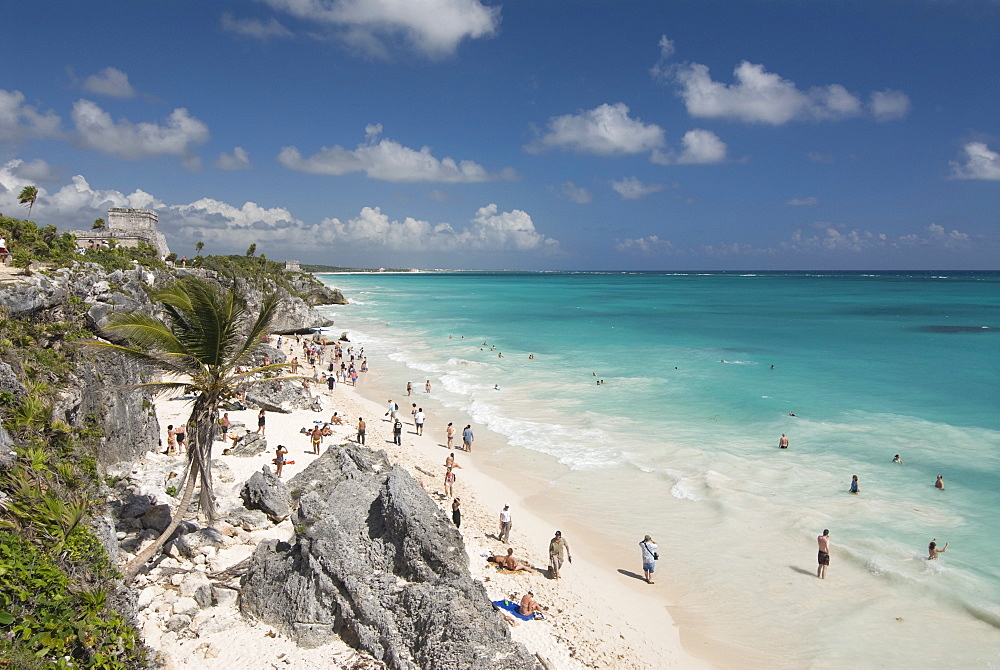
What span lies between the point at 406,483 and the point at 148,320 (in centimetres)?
534

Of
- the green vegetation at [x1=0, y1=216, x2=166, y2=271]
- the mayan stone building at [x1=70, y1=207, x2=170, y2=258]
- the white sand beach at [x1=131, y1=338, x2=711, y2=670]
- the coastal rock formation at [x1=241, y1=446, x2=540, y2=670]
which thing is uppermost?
the mayan stone building at [x1=70, y1=207, x2=170, y2=258]

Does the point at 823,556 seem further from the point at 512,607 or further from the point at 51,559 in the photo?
the point at 51,559

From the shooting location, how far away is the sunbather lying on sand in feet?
38.5

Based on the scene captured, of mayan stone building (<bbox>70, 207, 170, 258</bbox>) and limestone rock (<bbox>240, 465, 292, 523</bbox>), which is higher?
mayan stone building (<bbox>70, 207, 170, 258</bbox>)

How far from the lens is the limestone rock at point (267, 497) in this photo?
38.5ft

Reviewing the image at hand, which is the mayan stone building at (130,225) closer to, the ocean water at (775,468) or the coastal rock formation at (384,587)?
the ocean water at (775,468)

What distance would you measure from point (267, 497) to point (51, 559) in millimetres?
5592

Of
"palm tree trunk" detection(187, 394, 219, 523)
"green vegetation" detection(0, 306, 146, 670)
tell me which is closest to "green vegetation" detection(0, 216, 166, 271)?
"green vegetation" detection(0, 306, 146, 670)

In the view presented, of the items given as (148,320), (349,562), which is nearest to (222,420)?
(148,320)

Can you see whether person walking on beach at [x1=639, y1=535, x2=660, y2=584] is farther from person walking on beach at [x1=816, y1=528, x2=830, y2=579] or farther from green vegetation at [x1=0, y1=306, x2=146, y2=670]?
green vegetation at [x1=0, y1=306, x2=146, y2=670]

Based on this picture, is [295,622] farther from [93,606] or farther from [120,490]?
[120,490]

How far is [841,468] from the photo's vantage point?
63.0 ft

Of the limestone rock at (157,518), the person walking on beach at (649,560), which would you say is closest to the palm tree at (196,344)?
the limestone rock at (157,518)

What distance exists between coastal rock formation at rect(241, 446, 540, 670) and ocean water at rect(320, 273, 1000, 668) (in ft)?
16.7
